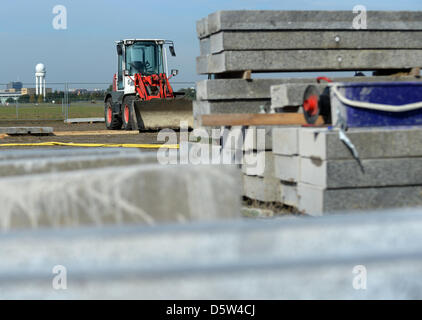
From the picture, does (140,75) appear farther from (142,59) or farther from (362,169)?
(362,169)

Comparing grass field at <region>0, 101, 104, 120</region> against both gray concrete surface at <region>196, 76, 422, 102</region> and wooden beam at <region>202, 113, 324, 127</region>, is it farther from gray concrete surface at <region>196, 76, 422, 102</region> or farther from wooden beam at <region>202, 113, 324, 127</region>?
wooden beam at <region>202, 113, 324, 127</region>

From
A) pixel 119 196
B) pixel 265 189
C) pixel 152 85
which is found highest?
pixel 152 85

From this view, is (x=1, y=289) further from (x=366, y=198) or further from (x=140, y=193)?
(x=366, y=198)

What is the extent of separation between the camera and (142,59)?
18.2 metres

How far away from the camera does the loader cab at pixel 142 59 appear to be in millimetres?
17797

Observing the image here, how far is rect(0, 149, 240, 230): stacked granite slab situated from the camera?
236 centimetres

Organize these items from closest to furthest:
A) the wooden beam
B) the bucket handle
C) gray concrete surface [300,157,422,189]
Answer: gray concrete surface [300,157,422,189]
the bucket handle
the wooden beam

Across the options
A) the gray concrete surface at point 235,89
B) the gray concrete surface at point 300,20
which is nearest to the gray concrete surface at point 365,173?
the gray concrete surface at point 235,89

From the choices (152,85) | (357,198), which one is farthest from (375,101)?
(152,85)

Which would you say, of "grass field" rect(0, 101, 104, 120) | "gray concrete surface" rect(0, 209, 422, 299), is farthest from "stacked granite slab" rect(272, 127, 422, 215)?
"grass field" rect(0, 101, 104, 120)

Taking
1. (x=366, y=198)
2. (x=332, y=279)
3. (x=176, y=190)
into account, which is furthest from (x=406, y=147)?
(x=332, y=279)

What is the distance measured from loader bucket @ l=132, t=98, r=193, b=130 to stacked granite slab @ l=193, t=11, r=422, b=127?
9.32 metres

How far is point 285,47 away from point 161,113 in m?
10.1

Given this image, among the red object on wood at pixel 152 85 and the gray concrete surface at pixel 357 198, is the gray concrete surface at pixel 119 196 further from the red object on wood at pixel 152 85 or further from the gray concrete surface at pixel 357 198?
the red object on wood at pixel 152 85
